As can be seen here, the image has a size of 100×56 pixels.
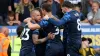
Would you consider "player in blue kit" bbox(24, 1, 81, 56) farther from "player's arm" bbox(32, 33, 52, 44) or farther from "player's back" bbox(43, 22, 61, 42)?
"player's arm" bbox(32, 33, 52, 44)

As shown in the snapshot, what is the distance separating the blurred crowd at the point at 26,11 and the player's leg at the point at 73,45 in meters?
4.02

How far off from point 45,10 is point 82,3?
17.4ft

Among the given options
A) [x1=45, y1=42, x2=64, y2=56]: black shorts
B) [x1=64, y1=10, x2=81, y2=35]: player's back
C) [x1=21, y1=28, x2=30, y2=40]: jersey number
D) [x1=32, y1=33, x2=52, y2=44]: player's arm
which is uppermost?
[x1=64, y1=10, x2=81, y2=35]: player's back

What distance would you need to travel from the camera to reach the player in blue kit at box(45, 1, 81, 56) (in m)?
10.2

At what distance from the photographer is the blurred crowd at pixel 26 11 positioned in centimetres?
1451

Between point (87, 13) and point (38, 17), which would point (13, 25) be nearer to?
point (87, 13)

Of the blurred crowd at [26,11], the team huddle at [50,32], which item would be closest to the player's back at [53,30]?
the team huddle at [50,32]

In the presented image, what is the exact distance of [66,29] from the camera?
1040 cm

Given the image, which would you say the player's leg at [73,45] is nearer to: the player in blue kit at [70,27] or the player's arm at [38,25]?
the player in blue kit at [70,27]

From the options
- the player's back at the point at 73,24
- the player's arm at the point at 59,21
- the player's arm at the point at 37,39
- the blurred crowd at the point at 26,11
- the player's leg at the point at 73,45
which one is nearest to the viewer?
the player's arm at the point at 59,21

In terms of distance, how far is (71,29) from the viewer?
10.3 m

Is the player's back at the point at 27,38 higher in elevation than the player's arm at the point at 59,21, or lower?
lower

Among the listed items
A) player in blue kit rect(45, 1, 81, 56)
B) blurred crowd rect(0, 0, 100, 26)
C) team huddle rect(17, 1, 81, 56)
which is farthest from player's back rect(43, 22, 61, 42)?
blurred crowd rect(0, 0, 100, 26)

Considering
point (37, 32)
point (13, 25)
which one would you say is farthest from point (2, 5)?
point (37, 32)
